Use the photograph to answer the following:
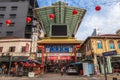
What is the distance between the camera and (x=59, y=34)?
112ft

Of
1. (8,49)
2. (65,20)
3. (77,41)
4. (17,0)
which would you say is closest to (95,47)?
(77,41)

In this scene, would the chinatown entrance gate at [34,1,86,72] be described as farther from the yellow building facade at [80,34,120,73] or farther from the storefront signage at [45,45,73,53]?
the yellow building facade at [80,34,120,73]

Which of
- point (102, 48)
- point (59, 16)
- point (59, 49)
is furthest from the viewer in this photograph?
point (59, 16)

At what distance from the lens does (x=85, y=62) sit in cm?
2548

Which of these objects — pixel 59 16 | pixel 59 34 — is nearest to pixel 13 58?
pixel 59 34

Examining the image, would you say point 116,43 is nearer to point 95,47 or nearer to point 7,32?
point 95,47

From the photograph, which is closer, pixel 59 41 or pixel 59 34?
pixel 59 41

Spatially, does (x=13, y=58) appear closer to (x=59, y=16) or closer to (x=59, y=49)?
(x=59, y=49)

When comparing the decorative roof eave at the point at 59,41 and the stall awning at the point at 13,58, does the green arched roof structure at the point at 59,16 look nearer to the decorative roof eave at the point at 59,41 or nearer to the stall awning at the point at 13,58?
the decorative roof eave at the point at 59,41

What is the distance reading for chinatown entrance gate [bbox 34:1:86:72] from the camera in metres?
31.2

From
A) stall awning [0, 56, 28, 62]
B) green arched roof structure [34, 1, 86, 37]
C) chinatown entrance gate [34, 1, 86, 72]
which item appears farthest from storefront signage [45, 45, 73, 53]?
green arched roof structure [34, 1, 86, 37]

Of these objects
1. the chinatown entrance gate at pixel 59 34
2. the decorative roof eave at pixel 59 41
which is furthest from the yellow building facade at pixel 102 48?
the chinatown entrance gate at pixel 59 34

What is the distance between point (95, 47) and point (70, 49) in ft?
16.8

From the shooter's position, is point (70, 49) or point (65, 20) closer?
point (70, 49)
